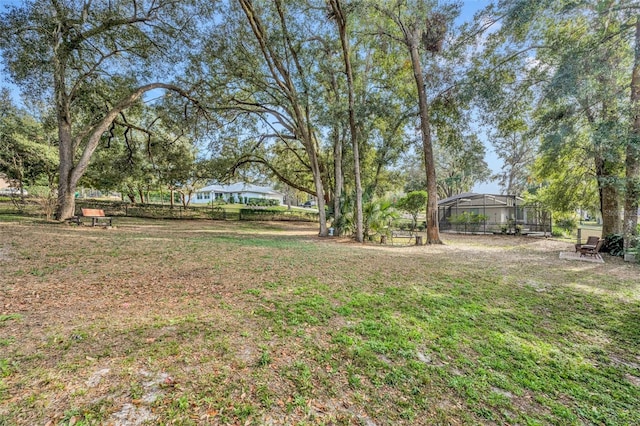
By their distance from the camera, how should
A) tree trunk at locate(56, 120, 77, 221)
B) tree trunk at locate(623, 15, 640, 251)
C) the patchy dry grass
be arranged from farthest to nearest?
tree trunk at locate(56, 120, 77, 221) < tree trunk at locate(623, 15, 640, 251) < the patchy dry grass

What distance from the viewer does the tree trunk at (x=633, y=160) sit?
757 centimetres

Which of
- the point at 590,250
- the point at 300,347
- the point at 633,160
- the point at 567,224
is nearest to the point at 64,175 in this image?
the point at 300,347

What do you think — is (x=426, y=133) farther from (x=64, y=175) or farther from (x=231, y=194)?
(x=231, y=194)

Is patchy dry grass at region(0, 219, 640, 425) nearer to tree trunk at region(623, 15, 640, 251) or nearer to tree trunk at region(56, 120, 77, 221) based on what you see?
tree trunk at region(623, 15, 640, 251)

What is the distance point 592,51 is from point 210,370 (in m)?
11.8

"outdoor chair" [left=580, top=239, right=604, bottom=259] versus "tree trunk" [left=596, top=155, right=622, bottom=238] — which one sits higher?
"tree trunk" [left=596, top=155, right=622, bottom=238]

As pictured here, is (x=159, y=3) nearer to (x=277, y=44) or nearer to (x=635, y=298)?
(x=277, y=44)

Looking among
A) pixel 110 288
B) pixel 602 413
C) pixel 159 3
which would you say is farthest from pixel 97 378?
pixel 159 3

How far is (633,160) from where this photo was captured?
8.87m

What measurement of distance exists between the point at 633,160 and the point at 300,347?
1259cm

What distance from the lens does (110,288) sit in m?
4.23

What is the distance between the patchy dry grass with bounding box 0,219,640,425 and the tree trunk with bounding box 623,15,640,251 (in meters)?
4.80

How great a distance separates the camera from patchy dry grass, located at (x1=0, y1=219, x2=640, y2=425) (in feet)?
6.90

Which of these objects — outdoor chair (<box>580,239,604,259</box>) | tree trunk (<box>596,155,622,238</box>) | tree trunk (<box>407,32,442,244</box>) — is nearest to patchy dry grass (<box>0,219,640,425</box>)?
outdoor chair (<box>580,239,604,259</box>)
